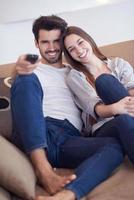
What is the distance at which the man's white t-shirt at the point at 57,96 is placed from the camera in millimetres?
1700

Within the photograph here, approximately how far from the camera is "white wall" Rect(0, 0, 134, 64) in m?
2.42

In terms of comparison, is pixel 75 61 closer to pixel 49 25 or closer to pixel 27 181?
pixel 49 25

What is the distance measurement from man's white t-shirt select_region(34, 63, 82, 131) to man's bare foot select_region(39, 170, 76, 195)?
0.37 m

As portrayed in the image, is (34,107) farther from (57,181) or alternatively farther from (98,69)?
(98,69)

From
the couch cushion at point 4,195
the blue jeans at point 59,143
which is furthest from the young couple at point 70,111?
the couch cushion at point 4,195

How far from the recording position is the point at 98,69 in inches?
72.3

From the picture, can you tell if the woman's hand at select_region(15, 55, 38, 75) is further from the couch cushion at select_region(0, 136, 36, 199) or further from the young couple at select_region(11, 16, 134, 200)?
the couch cushion at select_region(0, 136, 36, 199)

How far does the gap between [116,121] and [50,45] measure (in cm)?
55

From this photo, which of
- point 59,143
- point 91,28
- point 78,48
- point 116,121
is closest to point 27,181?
point 59,143

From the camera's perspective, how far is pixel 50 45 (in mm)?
1789

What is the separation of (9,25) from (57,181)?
1379 mm

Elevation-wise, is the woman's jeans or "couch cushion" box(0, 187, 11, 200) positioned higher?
the woman's jeans

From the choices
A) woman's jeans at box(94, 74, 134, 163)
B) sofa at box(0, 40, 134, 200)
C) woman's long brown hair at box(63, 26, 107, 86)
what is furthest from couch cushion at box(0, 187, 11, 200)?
woman's long brown hair at box(63, 26, 107, 86)

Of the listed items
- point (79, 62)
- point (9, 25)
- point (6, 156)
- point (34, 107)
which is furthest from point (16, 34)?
point (6, 156)
